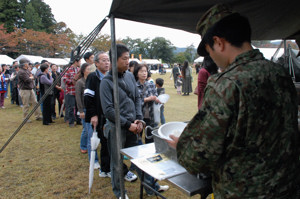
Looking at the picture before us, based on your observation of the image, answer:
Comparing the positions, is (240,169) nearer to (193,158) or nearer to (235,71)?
(193,158)

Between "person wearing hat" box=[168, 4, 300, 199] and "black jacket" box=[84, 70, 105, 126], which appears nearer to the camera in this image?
"person wearing hat" box=[168, 4, 300, 199]

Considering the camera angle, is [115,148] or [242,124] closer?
[242,124]

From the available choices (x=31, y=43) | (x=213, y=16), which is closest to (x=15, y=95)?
(x=213, y=16)

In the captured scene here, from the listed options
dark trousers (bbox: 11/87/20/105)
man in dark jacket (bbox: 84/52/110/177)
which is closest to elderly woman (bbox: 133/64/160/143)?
man in dark jacket (bbox: 84/52/110/177)

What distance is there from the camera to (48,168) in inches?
161

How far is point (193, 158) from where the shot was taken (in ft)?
3.75

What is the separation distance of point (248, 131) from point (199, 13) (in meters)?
1.85

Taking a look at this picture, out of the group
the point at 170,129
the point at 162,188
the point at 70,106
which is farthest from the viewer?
the point at 70,106

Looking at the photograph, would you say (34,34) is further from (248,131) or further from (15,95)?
(248,131)

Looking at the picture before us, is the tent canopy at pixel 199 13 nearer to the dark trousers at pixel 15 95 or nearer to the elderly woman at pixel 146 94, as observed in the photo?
the elderly woman at pixel 146 94

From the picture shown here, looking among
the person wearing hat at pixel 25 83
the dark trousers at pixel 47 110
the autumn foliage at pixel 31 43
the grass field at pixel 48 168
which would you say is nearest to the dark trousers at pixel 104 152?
the grass field at pixel 48 168

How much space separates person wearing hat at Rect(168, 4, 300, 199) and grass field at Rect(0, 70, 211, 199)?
2.22 meters

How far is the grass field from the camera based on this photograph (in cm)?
325

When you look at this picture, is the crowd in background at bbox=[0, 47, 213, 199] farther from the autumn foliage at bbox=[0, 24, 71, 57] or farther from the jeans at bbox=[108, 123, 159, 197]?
the autumn foliage at bbox=[0, 24, 71, 57]
